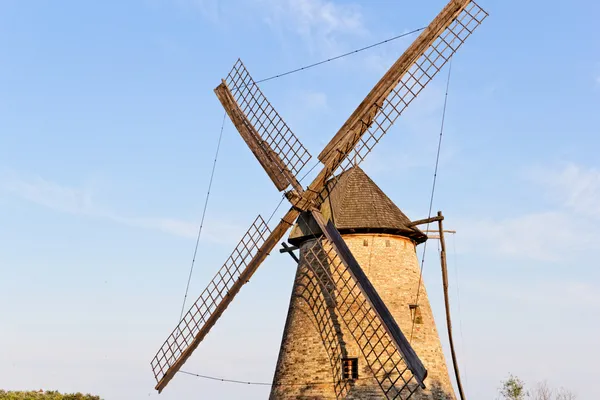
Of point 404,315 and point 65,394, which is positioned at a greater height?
point 404,315

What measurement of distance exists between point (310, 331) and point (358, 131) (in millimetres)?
4201

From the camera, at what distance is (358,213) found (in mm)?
15719

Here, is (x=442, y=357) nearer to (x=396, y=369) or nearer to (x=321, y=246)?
(x=396, y=369)

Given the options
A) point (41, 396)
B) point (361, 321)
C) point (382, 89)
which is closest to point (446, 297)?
point (361, 321)

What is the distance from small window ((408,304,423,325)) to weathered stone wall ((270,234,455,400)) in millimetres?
29

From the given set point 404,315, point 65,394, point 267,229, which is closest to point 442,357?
point 404,315

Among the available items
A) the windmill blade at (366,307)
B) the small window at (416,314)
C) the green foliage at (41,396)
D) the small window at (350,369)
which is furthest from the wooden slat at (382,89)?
the green foliage at (41,396)

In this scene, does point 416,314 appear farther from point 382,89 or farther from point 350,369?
point 382,89

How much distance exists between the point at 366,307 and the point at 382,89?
14.4 ft

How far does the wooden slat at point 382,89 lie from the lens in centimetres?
1487

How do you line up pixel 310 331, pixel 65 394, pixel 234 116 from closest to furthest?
pixel 310 331
pixel 234 116
pixel 65 394

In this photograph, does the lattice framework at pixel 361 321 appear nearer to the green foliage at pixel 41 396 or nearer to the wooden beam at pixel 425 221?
the wooden beam at pixel 425 221

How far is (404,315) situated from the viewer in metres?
15.2

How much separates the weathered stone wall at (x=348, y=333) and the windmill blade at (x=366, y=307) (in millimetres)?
454
